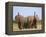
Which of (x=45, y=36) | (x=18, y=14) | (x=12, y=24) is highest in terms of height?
(x=18, y=14)

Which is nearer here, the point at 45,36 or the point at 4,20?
the point at 4,20

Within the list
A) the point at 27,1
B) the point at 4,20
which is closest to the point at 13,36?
the point at 4,20

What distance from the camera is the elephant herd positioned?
1569mm

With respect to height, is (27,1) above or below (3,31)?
above

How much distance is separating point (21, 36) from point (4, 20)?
0.31m

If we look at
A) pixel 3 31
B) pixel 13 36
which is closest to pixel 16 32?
pixel 13 36

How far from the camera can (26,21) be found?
5.23ft

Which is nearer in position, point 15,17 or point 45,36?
point 15,17

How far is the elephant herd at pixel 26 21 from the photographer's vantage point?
1.57 metres

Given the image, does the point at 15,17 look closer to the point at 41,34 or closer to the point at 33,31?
the point at 33,31

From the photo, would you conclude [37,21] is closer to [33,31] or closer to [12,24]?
[33,31]

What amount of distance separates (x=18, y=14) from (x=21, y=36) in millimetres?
294

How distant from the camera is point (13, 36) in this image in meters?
1.55

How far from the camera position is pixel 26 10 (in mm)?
1595
